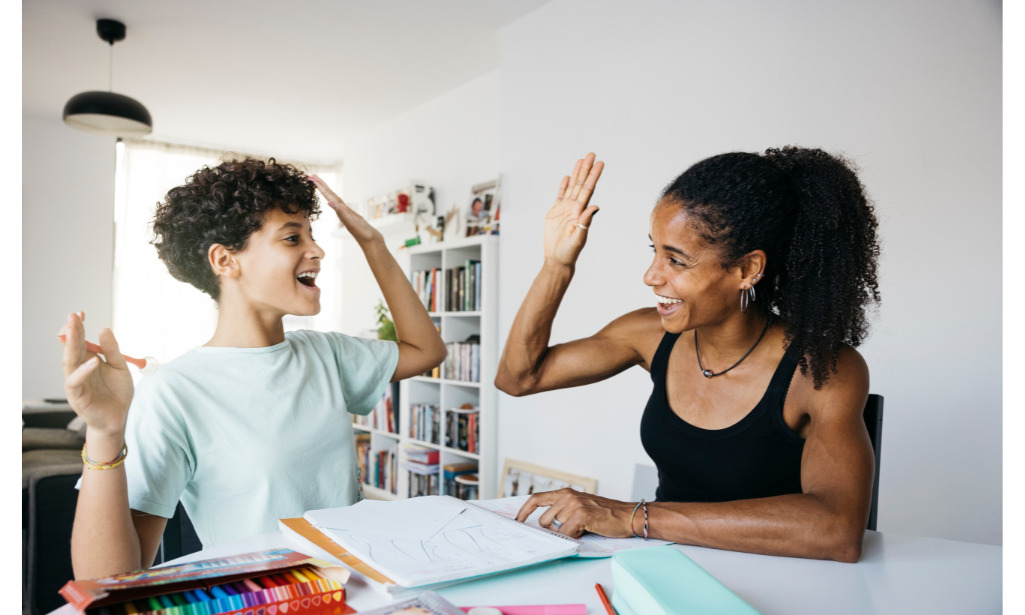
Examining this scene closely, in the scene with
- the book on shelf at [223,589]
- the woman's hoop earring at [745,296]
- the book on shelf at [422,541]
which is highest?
the woman's hoop earring at [745,296]

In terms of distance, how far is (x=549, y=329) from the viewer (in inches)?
65.3

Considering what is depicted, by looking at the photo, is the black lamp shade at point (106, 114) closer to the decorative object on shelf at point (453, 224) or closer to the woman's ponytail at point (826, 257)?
the decorative object on shelf at point (453, 224)

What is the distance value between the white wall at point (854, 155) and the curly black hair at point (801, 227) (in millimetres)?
1027

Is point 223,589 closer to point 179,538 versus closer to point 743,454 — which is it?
point 179,538

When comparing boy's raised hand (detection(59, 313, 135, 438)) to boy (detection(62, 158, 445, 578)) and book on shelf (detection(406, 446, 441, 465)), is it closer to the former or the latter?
boy (detection(62, 158, 445, 578))

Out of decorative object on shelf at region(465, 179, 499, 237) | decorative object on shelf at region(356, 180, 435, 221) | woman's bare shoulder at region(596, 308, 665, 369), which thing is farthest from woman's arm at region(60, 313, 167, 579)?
decorative object on shelf at region(356, 180, 435, 221)

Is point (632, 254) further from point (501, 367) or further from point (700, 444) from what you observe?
point (700, 444)

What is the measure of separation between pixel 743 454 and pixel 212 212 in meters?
1.21

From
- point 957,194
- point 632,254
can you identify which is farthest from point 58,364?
point 957,194

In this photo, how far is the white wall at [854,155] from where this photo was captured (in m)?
2.10

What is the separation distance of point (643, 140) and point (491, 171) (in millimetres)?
1683

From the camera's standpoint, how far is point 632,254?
10.4 ft

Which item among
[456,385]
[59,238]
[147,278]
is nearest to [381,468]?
[456,385]

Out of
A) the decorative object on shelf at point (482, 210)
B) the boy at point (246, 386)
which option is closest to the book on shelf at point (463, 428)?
the decorative object on shelf at point (482, 210)
